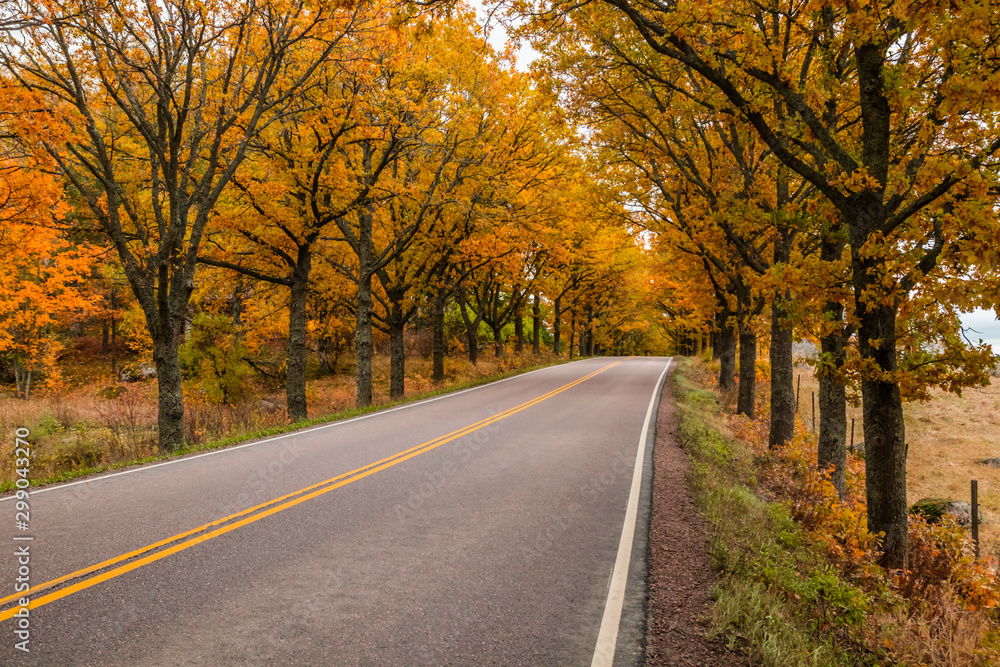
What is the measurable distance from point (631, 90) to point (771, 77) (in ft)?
18.8

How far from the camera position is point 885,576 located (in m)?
5.58

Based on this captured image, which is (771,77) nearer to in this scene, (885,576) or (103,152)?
(885,576)

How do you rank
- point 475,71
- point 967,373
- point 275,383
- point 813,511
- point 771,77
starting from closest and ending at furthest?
point 967,373 → point 771,77 → point 813,511 → point 475,71 → point 275,383

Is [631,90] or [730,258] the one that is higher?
[631,90]

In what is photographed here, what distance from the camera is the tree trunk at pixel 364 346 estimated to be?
1549 centimetres

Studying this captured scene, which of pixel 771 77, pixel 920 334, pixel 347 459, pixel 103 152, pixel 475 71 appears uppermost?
pixel 475 71

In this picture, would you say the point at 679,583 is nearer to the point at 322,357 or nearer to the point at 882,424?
the point at 882,424

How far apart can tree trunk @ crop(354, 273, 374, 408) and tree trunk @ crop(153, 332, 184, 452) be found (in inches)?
212

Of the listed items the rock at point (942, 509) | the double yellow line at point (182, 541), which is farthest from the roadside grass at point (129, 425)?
the rock at point (942, 509)

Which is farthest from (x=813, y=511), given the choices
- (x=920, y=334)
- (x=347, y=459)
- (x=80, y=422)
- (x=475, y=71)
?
(x=80, y=422)

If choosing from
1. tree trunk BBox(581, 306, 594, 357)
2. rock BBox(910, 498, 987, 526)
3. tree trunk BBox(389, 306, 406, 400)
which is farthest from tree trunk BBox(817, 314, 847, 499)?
tree trunk BBox(581, 306, 594, 357)

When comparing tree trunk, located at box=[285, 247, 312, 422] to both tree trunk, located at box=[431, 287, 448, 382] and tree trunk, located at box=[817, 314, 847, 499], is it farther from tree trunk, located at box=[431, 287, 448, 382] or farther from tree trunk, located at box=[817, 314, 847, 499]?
tree trunk, located at box=[817, 314, 847, 499]

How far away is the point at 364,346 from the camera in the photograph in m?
15.7

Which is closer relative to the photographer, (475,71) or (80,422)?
(80,422)
